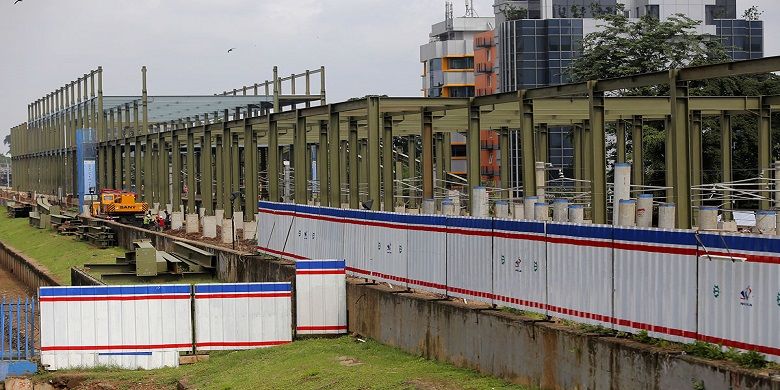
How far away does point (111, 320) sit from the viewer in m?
22.9

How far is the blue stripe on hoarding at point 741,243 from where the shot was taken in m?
12.7

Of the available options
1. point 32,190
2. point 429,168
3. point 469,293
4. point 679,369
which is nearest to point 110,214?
point 429,168

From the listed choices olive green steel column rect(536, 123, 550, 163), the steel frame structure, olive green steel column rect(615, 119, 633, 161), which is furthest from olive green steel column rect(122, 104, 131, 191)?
olive green steel column rect(615, 119, 633, 161)

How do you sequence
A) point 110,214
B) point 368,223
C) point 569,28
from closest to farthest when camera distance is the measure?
point 368,223 < point 110,214 < point 569,28

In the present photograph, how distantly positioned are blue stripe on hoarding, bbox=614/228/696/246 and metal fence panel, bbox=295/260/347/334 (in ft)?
30.9

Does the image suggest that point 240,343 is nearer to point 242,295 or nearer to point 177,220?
point 242,295

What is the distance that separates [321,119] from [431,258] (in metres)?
21.2

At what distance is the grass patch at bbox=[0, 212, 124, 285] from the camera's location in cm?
5188

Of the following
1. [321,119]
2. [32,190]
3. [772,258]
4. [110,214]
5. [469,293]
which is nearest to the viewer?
[772,258]

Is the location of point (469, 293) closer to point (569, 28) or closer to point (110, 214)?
point (110, 214)

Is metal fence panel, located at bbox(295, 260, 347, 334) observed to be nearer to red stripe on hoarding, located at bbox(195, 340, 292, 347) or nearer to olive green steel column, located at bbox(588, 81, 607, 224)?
red stripe on hoarding, located at bbox(195, 340, 292, 347)

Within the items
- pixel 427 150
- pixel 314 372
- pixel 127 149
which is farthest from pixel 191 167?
pixel 314 372

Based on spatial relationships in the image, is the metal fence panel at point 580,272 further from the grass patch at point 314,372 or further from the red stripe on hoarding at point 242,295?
the red stripe on hoarding at point 242,295

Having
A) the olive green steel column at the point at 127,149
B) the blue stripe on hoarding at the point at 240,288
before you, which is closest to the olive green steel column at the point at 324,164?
the blue stripe on hoarding at the point at 240,288
